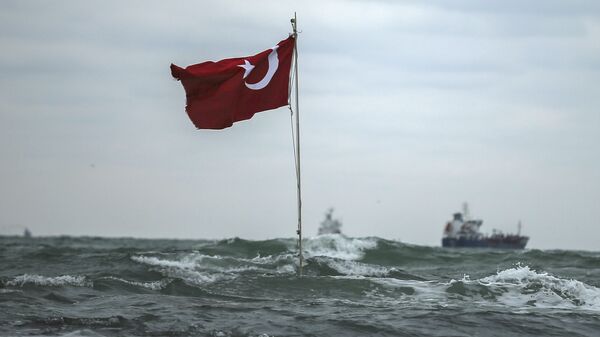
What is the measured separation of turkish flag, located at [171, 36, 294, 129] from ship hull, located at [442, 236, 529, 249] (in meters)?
125

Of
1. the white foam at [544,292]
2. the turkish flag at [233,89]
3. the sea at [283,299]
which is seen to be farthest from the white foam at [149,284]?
the white foam at [544,292]

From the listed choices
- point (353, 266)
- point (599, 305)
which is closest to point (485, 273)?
point (353, 266)

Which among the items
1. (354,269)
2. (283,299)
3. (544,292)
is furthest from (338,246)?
(283,299)

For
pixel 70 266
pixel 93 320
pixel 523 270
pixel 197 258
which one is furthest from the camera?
pixel 197 258

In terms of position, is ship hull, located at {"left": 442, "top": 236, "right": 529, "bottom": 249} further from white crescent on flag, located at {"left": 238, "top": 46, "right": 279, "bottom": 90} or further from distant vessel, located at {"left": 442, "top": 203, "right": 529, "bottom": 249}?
white crescent on flag, located at {"left": 238, "top": 46, "right": 279, "bottom": 90}

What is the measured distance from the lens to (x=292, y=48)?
18844mm

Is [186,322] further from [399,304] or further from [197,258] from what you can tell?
[197,258]

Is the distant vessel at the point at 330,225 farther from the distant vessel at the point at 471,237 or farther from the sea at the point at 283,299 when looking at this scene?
the sea at the point at 283,299

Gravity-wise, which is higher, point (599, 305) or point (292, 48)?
point (292, 48)

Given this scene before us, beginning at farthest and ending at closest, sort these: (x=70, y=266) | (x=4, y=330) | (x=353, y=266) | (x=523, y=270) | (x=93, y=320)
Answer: (x=70, y=266) → (x=353, y=266) → (x=523, y=270) → (x=93, y=320) → (x=4, y=330)

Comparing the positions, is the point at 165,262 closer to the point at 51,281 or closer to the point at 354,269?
the point at 354,269

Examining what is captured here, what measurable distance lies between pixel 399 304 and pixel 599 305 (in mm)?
4414

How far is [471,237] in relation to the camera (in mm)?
146000

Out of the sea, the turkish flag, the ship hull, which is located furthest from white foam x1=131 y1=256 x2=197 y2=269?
the ship hull
